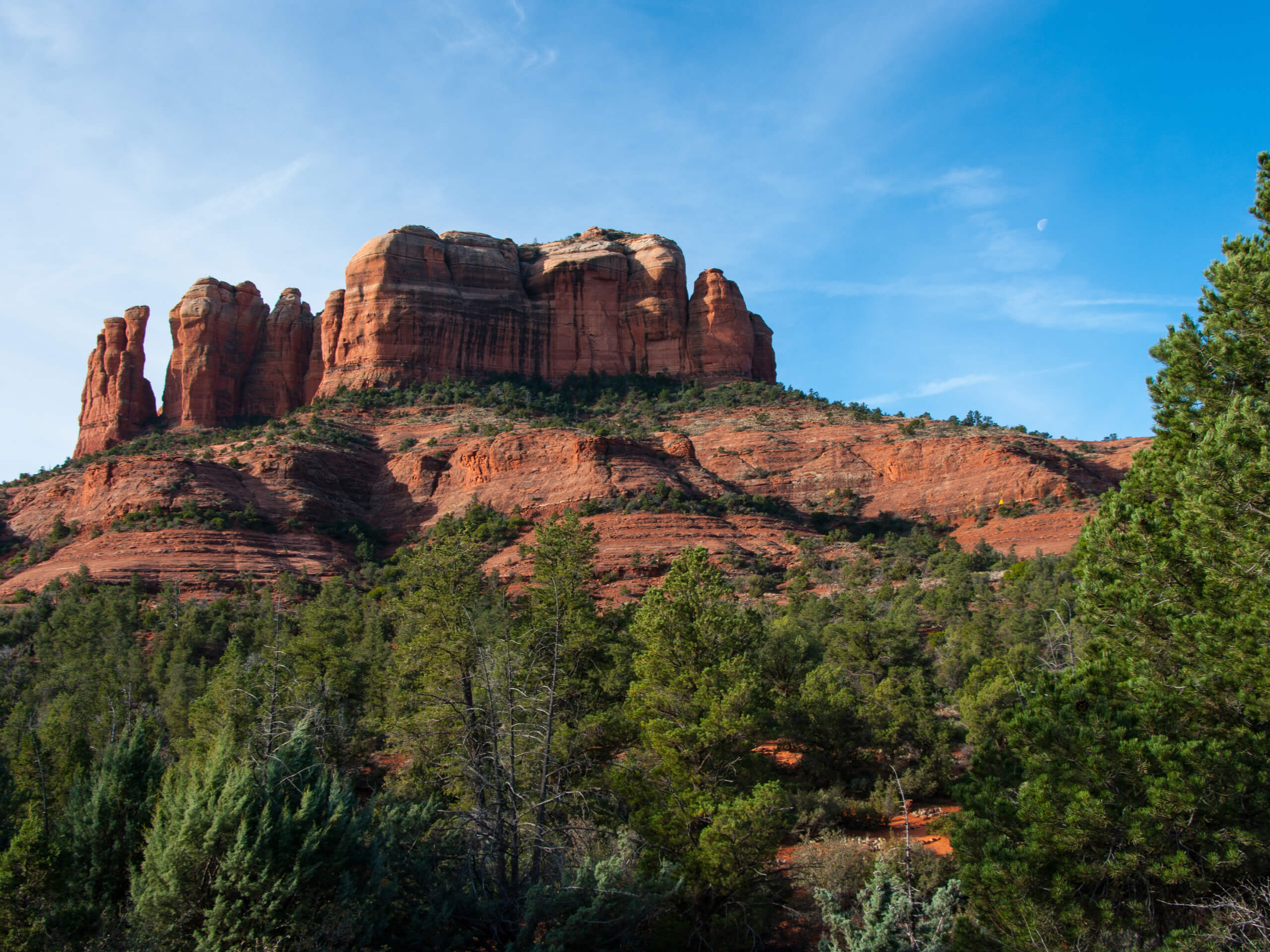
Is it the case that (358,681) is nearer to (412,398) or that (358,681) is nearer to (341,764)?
(341,764)

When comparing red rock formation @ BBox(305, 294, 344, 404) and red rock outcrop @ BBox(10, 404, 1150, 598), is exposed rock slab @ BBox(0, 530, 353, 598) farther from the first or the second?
red rock formation @ BBox(305, 294, 344, 404)

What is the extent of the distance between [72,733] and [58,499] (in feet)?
143

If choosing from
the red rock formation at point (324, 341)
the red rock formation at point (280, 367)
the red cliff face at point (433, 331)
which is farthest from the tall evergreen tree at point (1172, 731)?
the red rock formation at point (280, 367)

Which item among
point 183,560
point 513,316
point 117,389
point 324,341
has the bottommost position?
point 183,560

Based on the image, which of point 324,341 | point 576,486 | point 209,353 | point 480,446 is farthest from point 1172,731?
point 209,353

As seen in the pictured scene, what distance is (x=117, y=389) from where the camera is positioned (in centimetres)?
7906

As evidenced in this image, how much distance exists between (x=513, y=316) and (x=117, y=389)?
39.4 meters

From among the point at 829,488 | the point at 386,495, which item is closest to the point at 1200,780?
the point at 829,488

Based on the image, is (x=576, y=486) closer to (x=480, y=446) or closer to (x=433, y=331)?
(x=480, y=446)

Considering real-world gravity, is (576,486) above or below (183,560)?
A: above

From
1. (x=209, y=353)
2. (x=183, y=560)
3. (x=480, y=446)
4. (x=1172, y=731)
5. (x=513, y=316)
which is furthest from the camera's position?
(x=513, y=316)

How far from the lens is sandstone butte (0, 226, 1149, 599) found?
5162 cm

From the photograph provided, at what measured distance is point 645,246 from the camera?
3391 inches

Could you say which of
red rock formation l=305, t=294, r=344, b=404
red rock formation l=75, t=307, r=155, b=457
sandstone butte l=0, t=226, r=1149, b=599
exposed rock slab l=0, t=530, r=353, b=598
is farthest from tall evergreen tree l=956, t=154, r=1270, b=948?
red rock formation l=75, t=307, r=155, b=457
